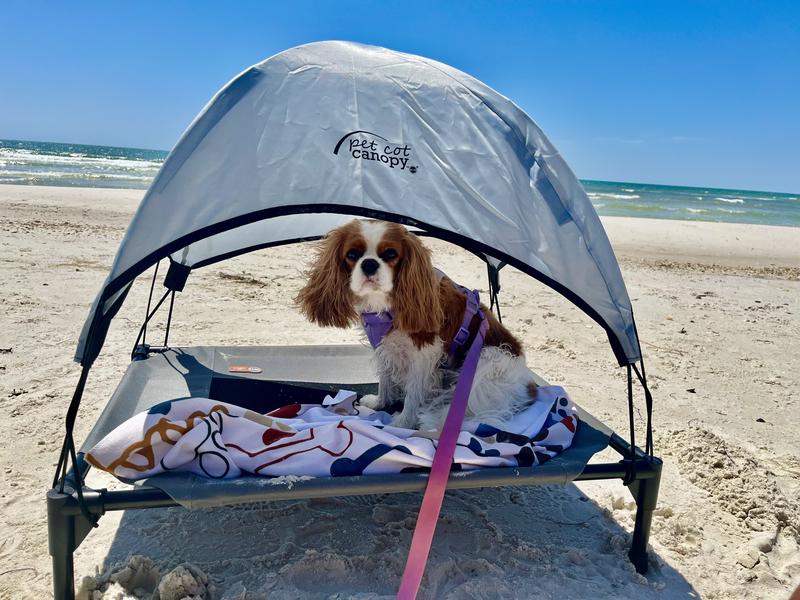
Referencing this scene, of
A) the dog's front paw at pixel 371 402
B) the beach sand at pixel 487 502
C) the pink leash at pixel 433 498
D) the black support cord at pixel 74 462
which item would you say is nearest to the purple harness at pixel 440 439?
the pink leash at pixel 433 498

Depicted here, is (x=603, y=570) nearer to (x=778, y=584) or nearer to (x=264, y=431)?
(x=778, y=584)

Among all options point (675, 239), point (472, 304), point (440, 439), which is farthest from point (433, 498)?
point (675, 239)

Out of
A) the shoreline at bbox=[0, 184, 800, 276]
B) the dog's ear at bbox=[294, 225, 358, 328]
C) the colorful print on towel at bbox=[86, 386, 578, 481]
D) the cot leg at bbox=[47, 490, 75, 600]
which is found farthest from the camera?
the shoreline at bbox=[0, 184, 800, 276]

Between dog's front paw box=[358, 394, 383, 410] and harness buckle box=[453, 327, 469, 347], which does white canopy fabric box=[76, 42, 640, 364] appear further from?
dog's front paw box=[358, 394, 383, 410]

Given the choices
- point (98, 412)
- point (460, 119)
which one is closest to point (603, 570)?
point (460, 119)

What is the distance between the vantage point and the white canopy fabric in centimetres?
226

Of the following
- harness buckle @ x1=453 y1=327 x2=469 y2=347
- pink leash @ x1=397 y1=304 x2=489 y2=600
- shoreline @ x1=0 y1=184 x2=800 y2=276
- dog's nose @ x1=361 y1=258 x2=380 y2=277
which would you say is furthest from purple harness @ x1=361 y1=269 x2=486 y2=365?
shoreline @ x1=0 y1=184 x2=800 y2=276

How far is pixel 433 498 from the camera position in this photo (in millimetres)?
2141

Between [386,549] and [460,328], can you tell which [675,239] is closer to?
[460,328]

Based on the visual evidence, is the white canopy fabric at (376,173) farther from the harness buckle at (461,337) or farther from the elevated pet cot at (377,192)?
the harness buckle at (461,337)

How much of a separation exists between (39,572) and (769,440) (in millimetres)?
3854

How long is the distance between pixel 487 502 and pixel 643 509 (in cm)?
74

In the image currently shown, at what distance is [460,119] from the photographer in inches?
102

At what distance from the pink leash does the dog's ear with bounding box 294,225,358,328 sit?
748 mm
